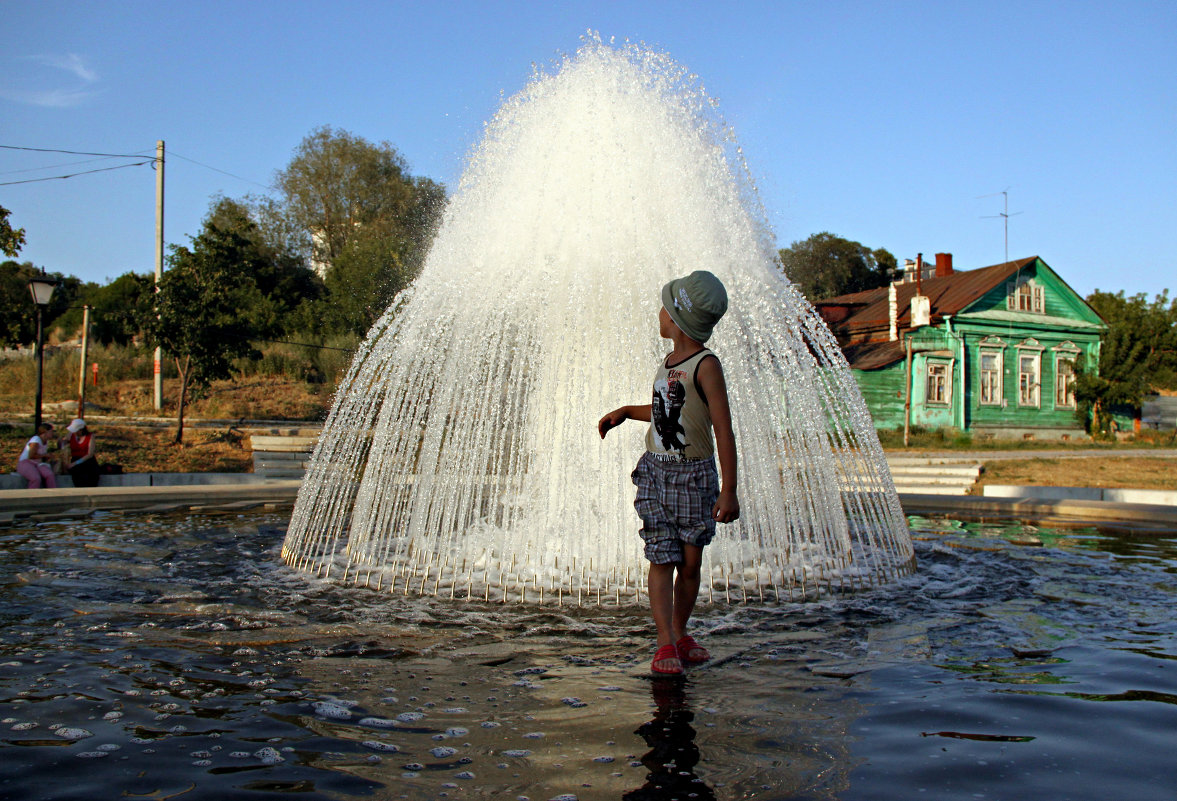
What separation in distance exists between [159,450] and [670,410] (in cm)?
1525

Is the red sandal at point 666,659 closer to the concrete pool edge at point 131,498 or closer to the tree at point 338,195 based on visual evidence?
the concrete pool edge at point 131,498

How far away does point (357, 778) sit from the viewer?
8.20ft

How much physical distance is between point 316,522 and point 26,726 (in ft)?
11.5

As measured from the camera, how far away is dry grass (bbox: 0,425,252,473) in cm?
1530

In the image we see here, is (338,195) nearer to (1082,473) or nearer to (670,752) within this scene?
(1082,473)

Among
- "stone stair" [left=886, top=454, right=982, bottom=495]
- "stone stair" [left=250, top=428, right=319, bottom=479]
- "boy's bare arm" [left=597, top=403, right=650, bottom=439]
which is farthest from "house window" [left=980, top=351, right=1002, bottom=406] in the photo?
"boy's bare arm" [left=597, top=403, right=650, bottom=439]

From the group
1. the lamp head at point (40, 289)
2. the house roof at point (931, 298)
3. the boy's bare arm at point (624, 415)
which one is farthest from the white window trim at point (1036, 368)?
the boy's bare arm at point (624, 415)

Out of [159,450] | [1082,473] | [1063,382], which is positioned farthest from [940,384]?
[159,450]

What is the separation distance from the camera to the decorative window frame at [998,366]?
109 ft

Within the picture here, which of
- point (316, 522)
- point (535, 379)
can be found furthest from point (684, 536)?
point (316, 522)

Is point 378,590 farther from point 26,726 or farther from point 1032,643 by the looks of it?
point 1032,643

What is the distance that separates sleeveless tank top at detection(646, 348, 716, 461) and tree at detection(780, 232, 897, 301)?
57.8 meters

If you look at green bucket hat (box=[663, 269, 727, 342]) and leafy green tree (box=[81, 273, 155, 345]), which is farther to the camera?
leafy green tree (box=[81, 273, 155, 345])

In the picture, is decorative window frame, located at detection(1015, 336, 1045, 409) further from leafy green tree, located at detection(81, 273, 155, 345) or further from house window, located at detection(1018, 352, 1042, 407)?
leafy green tree, located at detection(81, 273, 155, 345)
